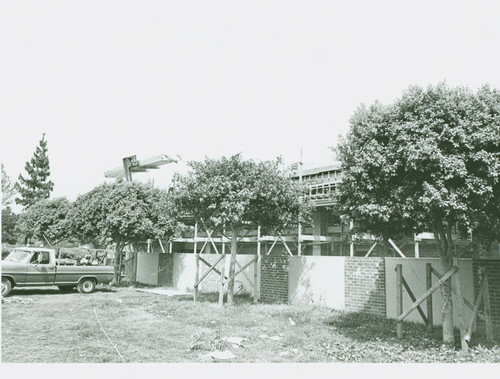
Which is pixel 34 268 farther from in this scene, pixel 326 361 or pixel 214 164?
pixel 326 361

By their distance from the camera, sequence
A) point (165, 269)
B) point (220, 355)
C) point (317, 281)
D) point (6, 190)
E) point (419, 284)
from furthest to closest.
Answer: point (6, 190), point (165, 269), point (317, 281), point (419, 284), point (220, 355)

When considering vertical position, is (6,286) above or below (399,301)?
below

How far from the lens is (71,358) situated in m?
7.12

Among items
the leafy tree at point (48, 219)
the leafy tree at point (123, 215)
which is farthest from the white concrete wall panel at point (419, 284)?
the leafy tree at point (48, 219)

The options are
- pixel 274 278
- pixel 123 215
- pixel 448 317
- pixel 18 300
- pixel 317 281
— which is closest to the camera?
pixel 448 317

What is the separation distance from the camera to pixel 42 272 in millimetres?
15727

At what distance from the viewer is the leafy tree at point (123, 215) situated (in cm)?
1862

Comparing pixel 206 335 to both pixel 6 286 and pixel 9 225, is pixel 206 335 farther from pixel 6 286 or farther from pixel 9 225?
pixel 9 225

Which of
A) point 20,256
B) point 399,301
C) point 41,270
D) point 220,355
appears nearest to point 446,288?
point 399,301

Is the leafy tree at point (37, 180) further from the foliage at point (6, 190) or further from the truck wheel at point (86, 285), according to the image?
the truck wheel at point (86, 285)

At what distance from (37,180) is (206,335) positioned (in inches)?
1542

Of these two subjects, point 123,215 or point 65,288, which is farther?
point 123,215

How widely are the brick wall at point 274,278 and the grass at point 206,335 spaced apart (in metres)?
A: 1.24

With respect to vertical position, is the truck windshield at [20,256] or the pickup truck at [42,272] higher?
the truck windshield at [20,256]
